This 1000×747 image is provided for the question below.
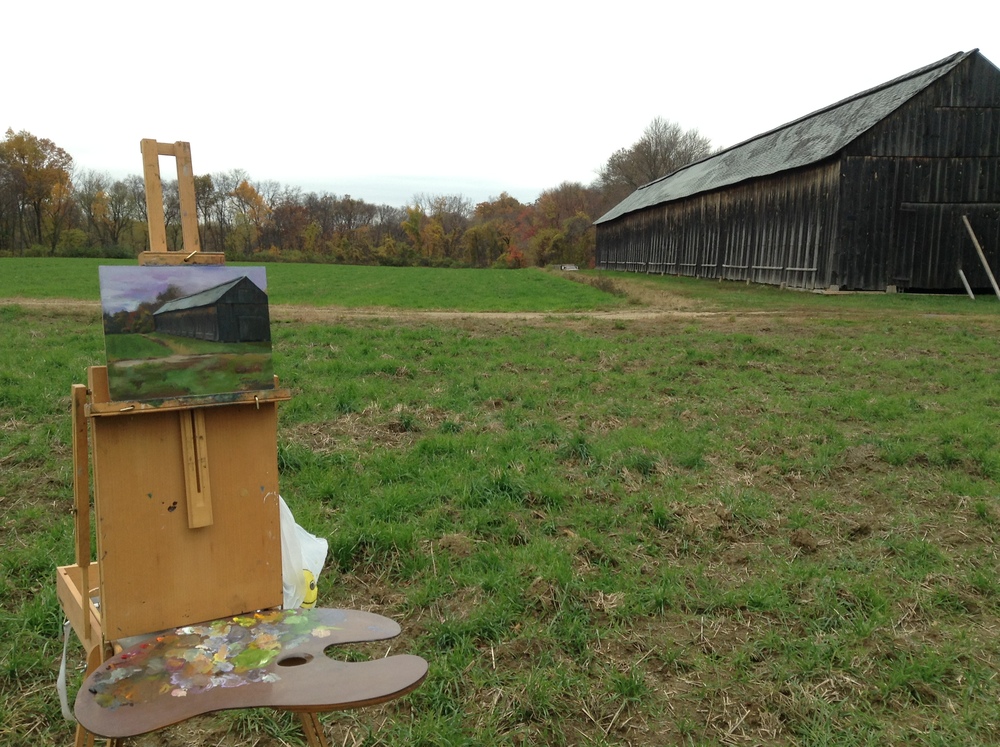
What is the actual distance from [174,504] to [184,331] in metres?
0.58

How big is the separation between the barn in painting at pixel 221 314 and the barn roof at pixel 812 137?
79.4 feet

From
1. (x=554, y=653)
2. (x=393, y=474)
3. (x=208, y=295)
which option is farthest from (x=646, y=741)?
(x=393, y=474)

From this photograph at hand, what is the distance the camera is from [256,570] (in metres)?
2.63

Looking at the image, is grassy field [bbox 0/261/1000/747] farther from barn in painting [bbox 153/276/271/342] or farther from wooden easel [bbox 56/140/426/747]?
barn in painting [bbox 153/276/271/342]

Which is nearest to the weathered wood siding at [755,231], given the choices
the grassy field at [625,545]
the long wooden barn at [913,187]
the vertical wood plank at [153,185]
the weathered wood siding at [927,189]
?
the long wooden barn at [913,187]

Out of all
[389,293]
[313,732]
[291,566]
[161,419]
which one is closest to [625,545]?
[291,566]

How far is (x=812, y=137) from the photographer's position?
27.0m

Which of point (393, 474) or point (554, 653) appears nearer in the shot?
point (554, 653)

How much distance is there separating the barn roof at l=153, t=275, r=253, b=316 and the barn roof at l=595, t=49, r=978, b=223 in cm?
2427

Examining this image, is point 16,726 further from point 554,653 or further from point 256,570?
point 554,653

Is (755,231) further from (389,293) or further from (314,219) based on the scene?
(314,219)

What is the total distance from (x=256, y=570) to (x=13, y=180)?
78.8 m

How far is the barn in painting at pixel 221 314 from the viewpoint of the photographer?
2451 mm

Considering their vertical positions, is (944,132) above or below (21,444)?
above
